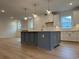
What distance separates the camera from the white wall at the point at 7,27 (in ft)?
51.5

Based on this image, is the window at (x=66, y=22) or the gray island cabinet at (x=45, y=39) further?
the window at (x=66, y=22)

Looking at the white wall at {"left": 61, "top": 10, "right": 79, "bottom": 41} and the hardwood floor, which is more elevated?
the white wall at {"left": 61, "top": 10, "right": 79, "bottom": 41}

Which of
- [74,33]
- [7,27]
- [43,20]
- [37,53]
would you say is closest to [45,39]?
[37,53]

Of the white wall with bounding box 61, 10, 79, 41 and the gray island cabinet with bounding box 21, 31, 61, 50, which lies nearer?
the gray island cabinet with bounding box 21, 31, 61, 50

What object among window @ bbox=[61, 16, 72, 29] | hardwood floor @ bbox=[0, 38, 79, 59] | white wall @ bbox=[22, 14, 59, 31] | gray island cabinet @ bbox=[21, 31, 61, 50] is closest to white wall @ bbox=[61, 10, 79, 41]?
window @ bbox=[61, 16, 72, 29]

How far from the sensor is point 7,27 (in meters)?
16.2

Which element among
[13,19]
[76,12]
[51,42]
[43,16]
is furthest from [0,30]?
[51,42]

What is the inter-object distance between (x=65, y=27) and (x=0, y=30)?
9.16 metres

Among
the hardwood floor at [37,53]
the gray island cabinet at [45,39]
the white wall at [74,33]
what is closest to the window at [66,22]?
the white wall at [74,33]

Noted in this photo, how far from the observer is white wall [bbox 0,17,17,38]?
51.5ft

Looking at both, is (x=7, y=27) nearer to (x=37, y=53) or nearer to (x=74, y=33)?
(x=74, y=33)

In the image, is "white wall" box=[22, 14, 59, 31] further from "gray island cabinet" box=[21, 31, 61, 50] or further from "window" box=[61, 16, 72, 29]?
"gray island cabinet" box=[21, 31, 61, 50]

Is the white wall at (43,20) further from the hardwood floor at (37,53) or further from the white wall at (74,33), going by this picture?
the hardwood floor at (37,53)

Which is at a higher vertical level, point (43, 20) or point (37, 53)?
point (43, 20)
